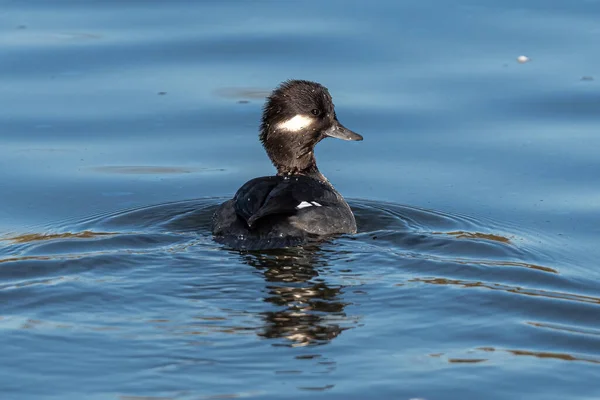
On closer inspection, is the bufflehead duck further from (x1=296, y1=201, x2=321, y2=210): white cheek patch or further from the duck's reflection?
the duck's reflection

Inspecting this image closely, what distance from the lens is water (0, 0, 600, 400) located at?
6676mm

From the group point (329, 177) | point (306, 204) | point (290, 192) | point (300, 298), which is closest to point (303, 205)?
point (306, 204)

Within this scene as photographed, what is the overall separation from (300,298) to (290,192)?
69.2 inches

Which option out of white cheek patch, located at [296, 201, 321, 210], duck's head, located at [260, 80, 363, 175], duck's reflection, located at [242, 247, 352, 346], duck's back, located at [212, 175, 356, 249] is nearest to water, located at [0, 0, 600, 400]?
duck's reflection, located at [242, 247, 352, 346]

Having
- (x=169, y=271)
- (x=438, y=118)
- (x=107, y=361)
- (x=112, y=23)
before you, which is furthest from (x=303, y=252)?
(x=112, y=23)

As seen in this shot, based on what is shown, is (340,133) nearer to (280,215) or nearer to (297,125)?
(297,125)

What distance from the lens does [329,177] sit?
1108cm

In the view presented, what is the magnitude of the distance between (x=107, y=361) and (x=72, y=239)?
277 cm

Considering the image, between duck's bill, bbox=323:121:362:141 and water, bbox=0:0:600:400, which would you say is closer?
water, bbox=0:0:600:400

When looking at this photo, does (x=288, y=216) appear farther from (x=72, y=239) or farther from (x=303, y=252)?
(x=72, y=239)

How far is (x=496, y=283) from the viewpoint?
813cm

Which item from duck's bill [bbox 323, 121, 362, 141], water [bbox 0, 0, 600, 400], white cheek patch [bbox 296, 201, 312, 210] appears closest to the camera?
water [bbox 0, 0, 600, 400]

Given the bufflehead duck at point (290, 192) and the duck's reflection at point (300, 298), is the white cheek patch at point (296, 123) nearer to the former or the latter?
the bufflehead duck at point (290, 192)

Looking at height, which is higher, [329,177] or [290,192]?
[329,177]
